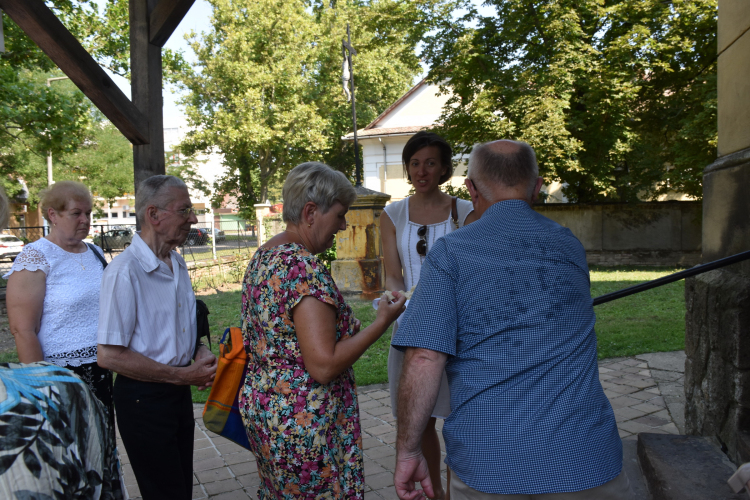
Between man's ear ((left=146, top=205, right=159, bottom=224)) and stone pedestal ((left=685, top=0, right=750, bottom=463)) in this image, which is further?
stone pedestal ((left=685, top=0, right=750, bottom=463))

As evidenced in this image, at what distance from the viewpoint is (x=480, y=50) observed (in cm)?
1555

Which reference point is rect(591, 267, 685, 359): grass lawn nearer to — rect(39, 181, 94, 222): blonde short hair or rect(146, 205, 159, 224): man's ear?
rect(146, 205, 159, 224): man's ear

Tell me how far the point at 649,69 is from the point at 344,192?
1531 centimetres

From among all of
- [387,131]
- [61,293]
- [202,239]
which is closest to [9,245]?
[202,239]

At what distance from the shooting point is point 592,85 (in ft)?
48.6

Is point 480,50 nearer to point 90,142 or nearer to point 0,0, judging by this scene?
point 0,0

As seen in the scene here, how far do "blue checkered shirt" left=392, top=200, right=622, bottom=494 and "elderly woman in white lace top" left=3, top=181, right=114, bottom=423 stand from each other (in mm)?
1943

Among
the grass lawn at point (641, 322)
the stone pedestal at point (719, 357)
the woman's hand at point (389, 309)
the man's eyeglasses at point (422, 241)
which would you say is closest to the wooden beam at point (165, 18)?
the man's eyeglasses at point (422, 241)

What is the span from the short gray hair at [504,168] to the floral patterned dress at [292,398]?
2.15 feet

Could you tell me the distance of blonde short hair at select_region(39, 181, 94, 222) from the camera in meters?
3.03

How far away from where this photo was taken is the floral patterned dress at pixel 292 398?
6.58 feet

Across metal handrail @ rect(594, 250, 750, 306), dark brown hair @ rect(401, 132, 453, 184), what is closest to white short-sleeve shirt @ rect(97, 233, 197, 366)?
dark brown hair @ rect(401, 132, 453, 184)

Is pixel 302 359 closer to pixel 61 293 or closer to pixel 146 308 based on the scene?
pixel 146 308

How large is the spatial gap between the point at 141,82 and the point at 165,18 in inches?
19.0
